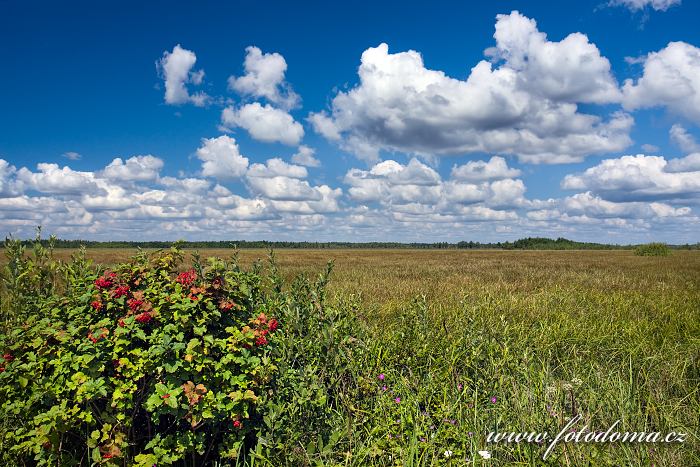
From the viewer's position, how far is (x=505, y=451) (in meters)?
3.64

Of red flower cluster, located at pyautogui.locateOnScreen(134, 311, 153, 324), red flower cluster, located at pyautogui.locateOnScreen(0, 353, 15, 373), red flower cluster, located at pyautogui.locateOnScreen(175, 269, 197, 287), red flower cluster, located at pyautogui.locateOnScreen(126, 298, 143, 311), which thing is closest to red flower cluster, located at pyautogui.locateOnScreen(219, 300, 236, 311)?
red flower cluster, located at pyautogui.locateOnScreen(175, 269, 197, 287)

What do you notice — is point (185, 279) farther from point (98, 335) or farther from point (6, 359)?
point (6, 359)

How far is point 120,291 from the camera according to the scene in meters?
3.61

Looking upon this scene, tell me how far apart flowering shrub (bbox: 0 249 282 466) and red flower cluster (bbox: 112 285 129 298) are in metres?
0.01

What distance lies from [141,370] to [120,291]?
0.75m

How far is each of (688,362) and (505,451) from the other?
413 cm

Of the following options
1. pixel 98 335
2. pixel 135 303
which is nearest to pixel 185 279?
pixel 135 303

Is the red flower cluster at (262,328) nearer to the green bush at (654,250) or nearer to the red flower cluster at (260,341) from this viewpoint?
the red flower cluster at (260,341)

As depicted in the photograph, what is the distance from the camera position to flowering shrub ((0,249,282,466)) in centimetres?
315

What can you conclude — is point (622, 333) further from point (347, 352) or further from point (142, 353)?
point (142, 353)

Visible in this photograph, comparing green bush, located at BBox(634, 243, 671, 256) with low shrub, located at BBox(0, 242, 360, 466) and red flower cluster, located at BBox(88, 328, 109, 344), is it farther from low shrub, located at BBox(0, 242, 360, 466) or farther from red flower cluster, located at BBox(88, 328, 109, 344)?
red flower cluster, located at BBox(88, 328, 109, 344)

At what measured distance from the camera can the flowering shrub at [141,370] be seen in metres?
3.15

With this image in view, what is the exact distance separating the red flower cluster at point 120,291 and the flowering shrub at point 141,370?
1 cm

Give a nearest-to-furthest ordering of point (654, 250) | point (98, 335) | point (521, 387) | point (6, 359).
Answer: point (98, 335) < point (6, 359) < point (521, 387) < point (654, 250)
